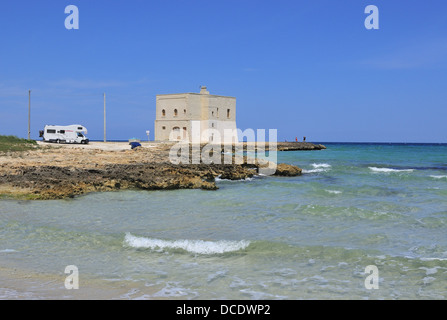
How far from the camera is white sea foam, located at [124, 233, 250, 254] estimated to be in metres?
7.92

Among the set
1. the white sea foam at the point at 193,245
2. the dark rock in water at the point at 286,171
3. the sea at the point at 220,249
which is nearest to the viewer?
the sea at the point at 220,249

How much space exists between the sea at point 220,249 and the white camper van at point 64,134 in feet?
116

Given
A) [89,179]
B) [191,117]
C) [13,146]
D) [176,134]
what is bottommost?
[89,179]

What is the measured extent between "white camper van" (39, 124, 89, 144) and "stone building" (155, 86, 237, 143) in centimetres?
1885

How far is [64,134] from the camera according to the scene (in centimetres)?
4719

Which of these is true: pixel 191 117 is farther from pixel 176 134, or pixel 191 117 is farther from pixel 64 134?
pixel 64 134

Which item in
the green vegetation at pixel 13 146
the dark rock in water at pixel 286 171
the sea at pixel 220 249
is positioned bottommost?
the sea at pixel 220 249

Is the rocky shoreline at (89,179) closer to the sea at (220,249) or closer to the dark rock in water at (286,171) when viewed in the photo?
the sea at (220,249)

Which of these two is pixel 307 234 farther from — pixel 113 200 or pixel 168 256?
pixel 113 200

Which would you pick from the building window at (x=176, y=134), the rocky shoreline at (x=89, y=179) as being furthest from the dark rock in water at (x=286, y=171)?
the building window at (x=176, y=134)

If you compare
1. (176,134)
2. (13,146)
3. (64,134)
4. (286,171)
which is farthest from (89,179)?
(176,134)

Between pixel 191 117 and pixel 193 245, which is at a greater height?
pixel 191 117

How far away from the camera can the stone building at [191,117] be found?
207 feet

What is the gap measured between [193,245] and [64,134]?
43.2 meters
